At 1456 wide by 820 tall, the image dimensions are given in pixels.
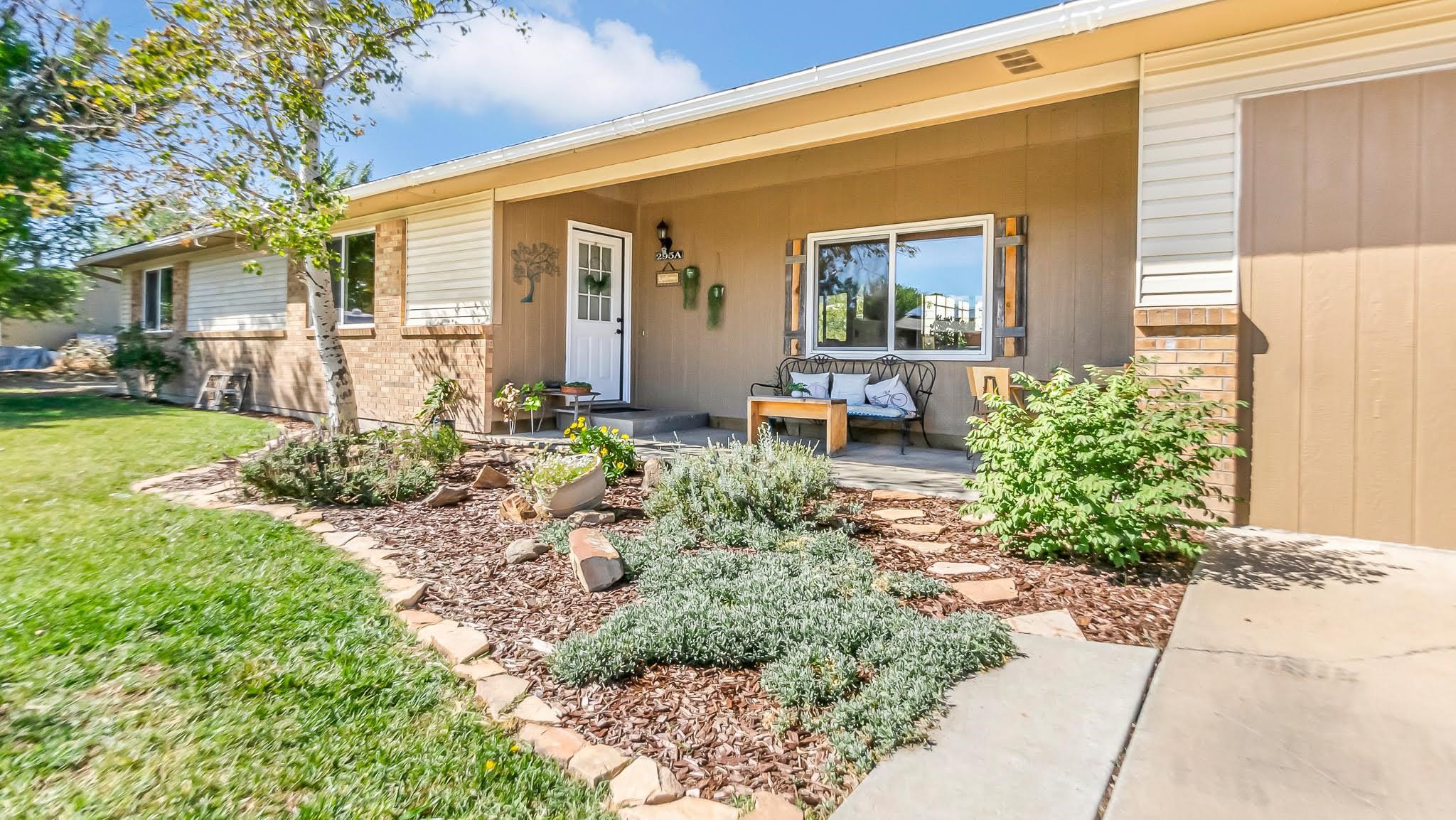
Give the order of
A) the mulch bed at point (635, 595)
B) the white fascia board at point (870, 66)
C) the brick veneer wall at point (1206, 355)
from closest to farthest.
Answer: the mulch bed at point (635, 595), the white fascia board at point (870, 66), the brick veneer wall at point (1206, 355)

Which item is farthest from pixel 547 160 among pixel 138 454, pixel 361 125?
pixel 138 454

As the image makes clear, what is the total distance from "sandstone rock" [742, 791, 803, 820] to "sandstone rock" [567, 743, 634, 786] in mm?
317

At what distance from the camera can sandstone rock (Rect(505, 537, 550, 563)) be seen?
3.03 metres

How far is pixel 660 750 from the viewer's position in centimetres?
166

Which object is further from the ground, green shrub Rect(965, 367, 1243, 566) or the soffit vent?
the soffit vent

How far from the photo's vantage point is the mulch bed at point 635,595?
64.6 inches

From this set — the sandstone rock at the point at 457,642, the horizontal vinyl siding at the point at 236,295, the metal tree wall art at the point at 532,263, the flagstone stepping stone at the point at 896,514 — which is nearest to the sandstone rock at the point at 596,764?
the sandstone rock at the point at 457,642

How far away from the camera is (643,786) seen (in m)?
1.50

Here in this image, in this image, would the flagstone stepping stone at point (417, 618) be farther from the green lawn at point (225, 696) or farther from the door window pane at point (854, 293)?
the door window pane at point (854, 293)

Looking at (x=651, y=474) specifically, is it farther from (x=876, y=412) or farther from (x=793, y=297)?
(x=793, y=297)

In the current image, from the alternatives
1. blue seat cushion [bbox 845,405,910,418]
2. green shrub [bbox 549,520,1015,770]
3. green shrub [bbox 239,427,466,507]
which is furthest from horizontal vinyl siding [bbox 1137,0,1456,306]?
green shrub [bbox 239,427,466,507]

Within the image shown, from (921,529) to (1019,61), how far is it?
2.55 meters

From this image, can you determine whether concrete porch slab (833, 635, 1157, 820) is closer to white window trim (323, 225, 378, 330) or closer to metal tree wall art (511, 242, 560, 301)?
metal tree wall art (511, 242, 560, 301)

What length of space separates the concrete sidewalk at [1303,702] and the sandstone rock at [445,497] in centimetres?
355
